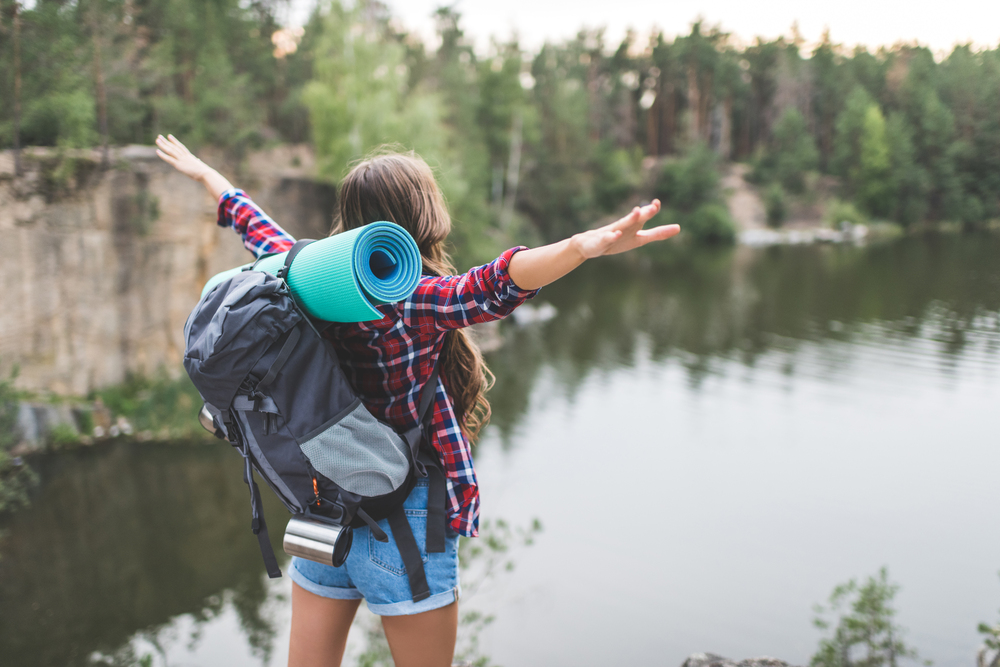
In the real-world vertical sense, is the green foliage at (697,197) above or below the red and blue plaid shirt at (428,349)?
above

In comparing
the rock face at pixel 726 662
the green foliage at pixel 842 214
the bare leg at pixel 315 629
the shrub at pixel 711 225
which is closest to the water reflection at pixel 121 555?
the rock face at pixel 726 662

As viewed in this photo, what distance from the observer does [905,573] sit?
4.81 m

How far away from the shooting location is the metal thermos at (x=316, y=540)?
122cm

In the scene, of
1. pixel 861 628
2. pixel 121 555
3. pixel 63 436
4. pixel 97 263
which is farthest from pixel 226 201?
pixel 97 263

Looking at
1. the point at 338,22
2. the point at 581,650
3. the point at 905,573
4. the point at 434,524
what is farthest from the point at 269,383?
the point at 338,22

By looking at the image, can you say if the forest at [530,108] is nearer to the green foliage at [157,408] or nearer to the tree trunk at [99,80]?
the tree trunk at [99,80]

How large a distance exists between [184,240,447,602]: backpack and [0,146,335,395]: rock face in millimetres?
6943

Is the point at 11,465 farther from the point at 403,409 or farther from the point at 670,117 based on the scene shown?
the point at 670,117

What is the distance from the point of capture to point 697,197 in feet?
108

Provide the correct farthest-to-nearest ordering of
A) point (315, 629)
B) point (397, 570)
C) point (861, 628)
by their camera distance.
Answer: point (861, 628) < point (315, 629) < point (397, 570)

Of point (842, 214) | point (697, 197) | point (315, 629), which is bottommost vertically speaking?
point (315, 629)

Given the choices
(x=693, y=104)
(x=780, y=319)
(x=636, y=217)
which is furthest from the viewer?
(x=693, y=104)

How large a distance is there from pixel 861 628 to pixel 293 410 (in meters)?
4.10

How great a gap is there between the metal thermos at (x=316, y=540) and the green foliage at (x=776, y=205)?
114ft
